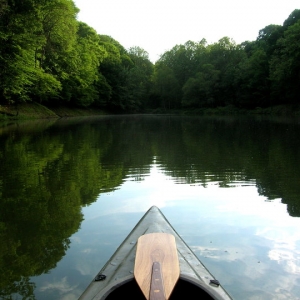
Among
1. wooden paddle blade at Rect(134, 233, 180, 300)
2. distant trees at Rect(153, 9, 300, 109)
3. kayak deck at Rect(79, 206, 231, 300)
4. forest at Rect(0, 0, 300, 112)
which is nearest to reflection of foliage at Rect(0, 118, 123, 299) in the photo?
kayak deck at Rect(79, 206, 231, 300)

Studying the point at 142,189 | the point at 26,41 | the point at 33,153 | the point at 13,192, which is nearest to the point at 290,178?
the point at 142,189

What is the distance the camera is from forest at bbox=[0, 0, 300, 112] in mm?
25802

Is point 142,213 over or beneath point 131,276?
beneath

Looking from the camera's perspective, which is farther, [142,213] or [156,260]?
[142,213]

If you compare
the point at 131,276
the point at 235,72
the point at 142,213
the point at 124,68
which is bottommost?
the point at 142,213

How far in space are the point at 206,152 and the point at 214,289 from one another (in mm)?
9207

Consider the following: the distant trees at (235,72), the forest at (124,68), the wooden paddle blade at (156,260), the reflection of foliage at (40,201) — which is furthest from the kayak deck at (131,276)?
the distant trees at (235,72)

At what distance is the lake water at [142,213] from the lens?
3.43 meters

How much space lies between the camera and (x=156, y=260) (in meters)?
2.46

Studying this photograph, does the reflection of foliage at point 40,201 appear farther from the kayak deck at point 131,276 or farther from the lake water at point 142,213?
the kayak deck at point 131,276

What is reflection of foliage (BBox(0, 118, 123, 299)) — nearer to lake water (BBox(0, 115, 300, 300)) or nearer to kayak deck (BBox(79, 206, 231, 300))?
lake water (BBox(0, 115, 300, 300))

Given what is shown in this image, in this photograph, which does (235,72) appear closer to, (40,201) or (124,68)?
(124,68)

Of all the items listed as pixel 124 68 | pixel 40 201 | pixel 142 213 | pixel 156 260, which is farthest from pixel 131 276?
pixel 124 68

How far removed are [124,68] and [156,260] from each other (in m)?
61.4
